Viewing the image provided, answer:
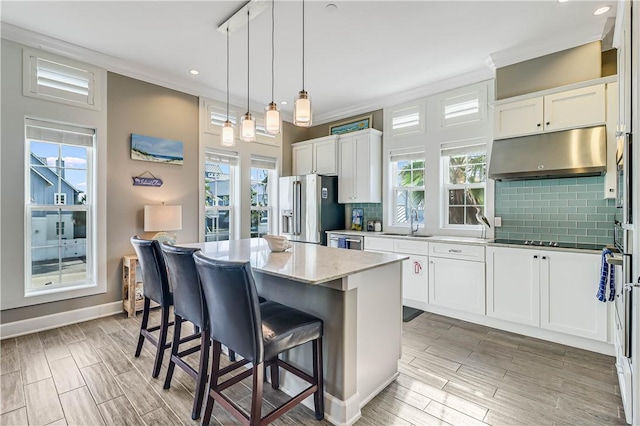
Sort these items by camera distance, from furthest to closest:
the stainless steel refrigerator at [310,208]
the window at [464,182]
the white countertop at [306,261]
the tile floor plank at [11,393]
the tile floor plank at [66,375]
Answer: the stainless steel refrigerator at [310,208]
the window at [464,182]
the tile floor plank at [66,375]
the tile floor plank at [11,393]
the white countertop at [306,261]

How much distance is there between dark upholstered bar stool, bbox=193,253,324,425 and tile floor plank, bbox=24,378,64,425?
3.32ft

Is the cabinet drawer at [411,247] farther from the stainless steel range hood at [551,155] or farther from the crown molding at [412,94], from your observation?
the crown molding at [412,94]

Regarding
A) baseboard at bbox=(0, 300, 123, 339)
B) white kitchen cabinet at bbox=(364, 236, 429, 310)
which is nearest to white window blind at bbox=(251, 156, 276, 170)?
white kitchen cabinet at bbox=(364, 236, 429, 310)

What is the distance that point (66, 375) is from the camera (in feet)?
7.59

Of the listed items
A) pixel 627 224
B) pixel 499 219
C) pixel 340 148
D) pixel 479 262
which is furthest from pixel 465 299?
pixel 340 148

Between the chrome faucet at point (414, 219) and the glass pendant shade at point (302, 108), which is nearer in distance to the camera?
the glass pendant shade at point (302, 108)

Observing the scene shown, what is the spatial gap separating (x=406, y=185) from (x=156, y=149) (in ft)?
11.8

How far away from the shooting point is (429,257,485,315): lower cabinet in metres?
3.34

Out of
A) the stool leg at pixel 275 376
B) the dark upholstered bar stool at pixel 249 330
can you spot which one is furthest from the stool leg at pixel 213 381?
the stool leg at pixel 275 376

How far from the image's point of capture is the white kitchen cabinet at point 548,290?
270 centimetres

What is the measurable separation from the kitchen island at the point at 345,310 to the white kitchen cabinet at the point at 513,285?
1553 millimetres

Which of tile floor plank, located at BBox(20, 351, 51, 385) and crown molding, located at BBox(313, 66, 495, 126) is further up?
crown molding, located at BBox(313, 66, 495, 126)

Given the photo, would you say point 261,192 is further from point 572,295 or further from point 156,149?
point 572,295

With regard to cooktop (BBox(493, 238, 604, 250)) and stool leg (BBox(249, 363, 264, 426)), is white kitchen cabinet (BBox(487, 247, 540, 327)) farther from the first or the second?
stool leg (BBox(249, 363, 264, 426))
